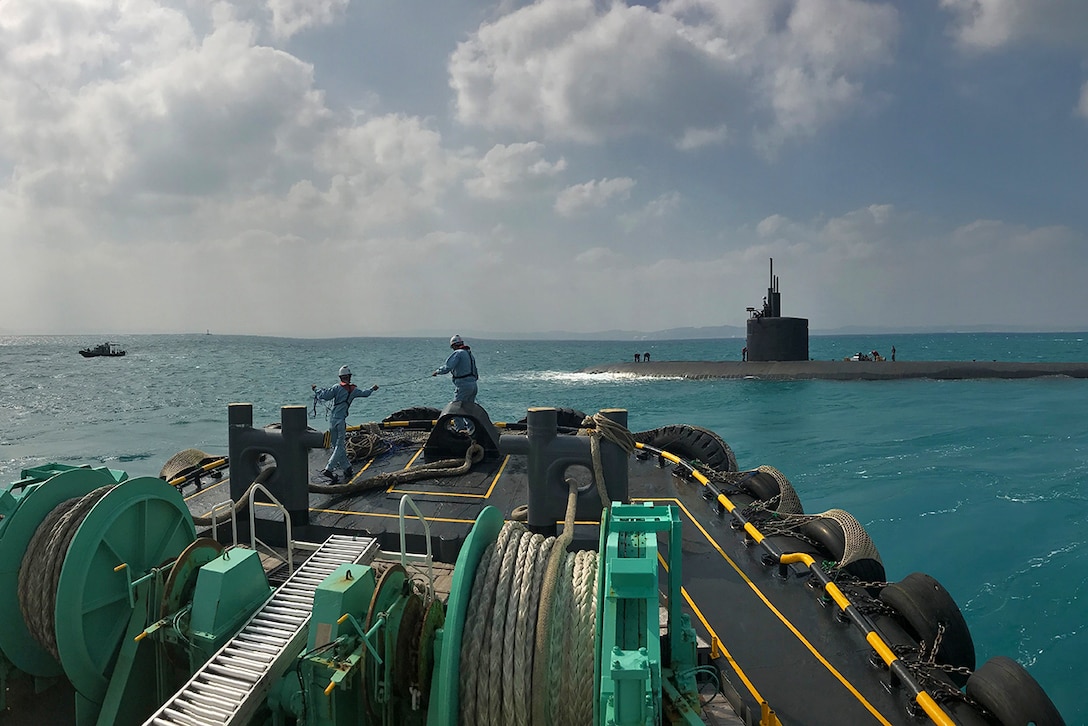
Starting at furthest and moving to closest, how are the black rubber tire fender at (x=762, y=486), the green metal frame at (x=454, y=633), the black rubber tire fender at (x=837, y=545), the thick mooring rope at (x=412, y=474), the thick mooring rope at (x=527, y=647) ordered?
the black rubber tire fender at (x=762, y=486)
the thick mooring rope at (x=412, y=474)
the black rubber tire fender at (x=837, y=545)
the thick mooring rope at (x=527, y=647)
the green metal frame at (x=454, y=633)

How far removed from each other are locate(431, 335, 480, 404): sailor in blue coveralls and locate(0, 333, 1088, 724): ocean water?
36.0 ft

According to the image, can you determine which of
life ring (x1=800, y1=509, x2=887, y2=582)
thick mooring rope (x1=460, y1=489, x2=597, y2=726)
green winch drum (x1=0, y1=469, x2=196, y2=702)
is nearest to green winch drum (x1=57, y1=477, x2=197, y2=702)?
green winch drum (x1=0, y1=469, x2=196, y2=702)

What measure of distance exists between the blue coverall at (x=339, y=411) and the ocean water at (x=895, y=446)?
12.6m

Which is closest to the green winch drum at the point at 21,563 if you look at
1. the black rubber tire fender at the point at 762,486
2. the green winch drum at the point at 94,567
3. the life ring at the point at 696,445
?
the green winch drum at the point at 94,567

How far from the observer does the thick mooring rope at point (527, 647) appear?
169 inches

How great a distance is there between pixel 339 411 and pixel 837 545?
8116 mm

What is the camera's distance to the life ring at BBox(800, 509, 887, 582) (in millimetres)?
7895

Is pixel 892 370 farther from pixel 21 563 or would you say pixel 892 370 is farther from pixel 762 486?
pixel 21 563

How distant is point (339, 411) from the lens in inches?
Result: 427

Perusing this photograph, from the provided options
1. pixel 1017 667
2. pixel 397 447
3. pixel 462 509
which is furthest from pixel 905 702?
pixel 397 447

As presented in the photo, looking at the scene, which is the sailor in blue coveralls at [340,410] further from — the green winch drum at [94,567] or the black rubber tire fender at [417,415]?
the black rubber tire fender at [417,415]

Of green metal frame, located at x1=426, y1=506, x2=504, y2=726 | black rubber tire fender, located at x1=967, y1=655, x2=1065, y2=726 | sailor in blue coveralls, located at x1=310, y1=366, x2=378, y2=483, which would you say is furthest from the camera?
sailor in blue coveralls, located at x1=310, y1=366, x2=378, y2=483

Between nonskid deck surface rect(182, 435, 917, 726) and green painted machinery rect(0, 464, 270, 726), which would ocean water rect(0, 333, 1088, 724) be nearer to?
nonskid deck surface rect(182, 435, 917, 726)

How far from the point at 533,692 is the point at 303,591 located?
2073 mm
